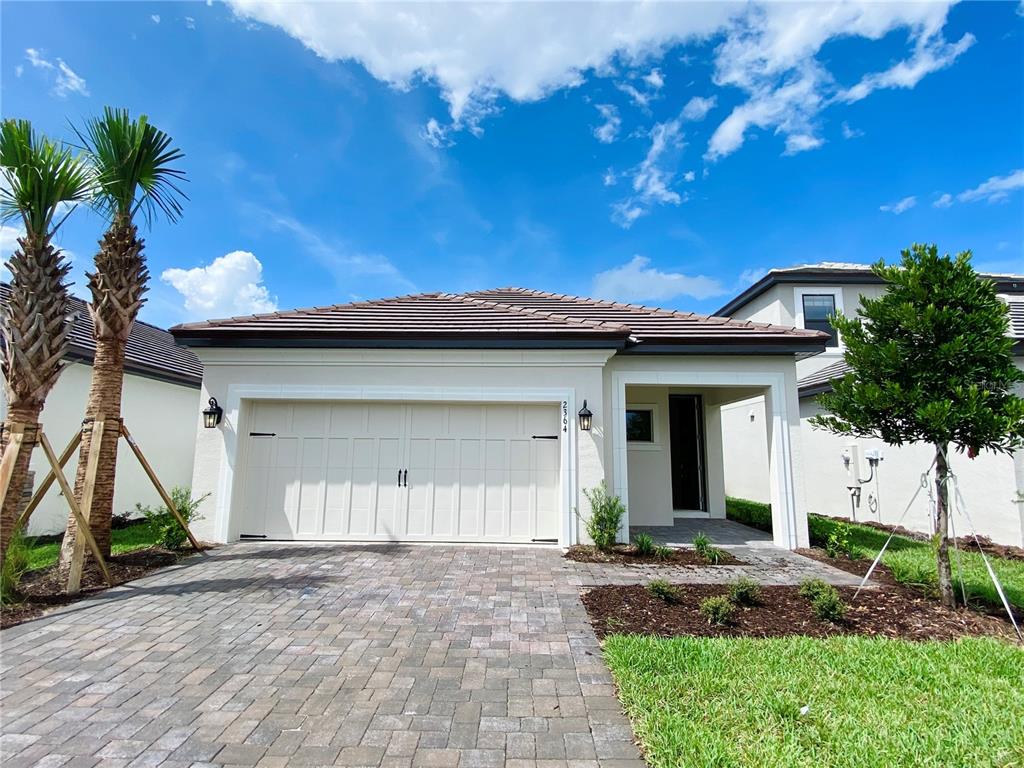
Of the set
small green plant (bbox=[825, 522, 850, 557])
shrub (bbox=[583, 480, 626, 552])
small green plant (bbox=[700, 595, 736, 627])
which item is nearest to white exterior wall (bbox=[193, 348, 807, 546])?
shrub (bbox=[583, 480, 626, 552])

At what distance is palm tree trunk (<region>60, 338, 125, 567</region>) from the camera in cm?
601

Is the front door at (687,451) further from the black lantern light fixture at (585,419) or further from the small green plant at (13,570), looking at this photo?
the small green plant at (13,570)

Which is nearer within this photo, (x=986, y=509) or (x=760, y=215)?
(x=986, y=509)

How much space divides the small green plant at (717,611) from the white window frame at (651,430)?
19.0 feet

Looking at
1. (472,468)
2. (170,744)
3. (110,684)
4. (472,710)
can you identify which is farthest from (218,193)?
(472,710)

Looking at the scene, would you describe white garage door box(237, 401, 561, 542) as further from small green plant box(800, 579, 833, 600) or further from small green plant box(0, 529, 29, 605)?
small green plant box(800, 579, 833, 600)

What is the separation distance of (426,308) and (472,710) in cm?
753

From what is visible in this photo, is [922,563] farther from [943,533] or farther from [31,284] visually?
[31,284]

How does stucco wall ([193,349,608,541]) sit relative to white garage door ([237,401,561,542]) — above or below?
above

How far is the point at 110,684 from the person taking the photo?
3.25m

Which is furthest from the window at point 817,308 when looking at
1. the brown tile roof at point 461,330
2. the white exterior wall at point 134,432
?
the white exterior wall at point 134,432

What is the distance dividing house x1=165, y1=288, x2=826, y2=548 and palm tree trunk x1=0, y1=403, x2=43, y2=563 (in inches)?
101

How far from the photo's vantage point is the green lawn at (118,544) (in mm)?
6797

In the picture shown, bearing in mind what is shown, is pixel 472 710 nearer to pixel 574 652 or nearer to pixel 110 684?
pixel 574 652
